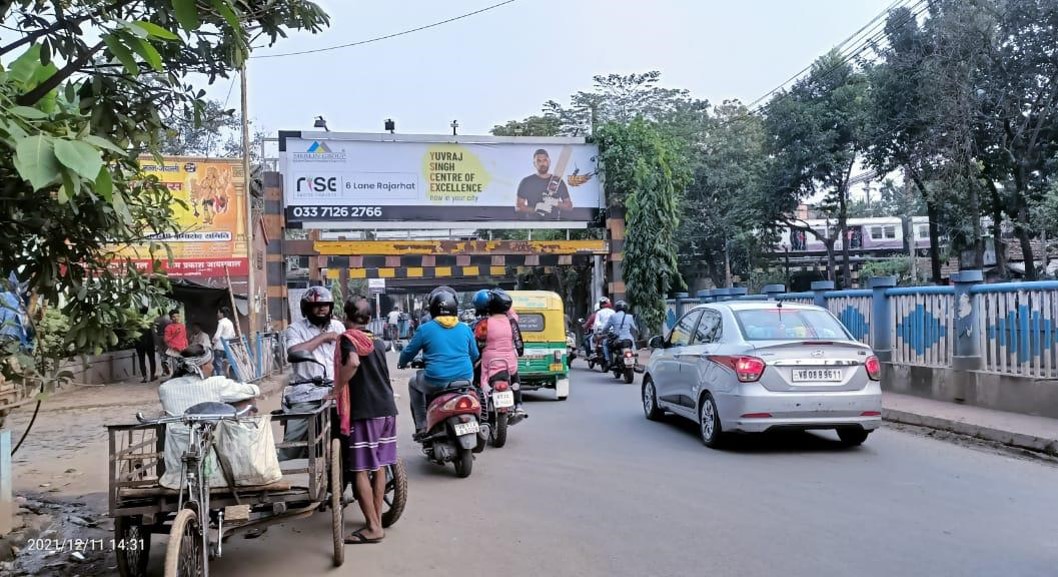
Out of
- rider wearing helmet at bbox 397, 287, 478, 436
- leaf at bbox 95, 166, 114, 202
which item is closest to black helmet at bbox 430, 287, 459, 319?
rider wearing helmet at bbox 397, 287, 478, 436

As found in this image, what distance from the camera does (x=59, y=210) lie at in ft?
12.1

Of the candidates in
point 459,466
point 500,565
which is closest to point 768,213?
point 459,466

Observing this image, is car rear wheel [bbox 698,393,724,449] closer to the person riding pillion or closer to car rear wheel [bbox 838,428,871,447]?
car rear wheel [bbox 838,428,871,447]

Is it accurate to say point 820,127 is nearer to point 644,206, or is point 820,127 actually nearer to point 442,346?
point 644,206

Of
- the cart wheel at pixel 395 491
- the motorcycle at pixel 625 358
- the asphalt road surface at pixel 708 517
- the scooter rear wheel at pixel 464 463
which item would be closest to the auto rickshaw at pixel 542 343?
the motorcycle at pixel 625 358

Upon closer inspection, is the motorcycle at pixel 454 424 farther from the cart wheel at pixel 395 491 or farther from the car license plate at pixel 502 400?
the cart wheel at pixel 395 491

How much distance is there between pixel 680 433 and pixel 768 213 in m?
23.1

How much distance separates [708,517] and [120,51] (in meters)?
4.84

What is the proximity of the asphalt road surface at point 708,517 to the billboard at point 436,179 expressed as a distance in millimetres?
15284

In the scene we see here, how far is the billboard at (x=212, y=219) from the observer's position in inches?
754

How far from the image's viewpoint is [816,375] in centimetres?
806

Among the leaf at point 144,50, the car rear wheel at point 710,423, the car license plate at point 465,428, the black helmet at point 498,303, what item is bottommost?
the car rear wheel at point 710,423

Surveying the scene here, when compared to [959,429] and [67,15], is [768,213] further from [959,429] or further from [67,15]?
[67,15]

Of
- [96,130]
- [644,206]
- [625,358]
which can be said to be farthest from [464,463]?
[644,206]
